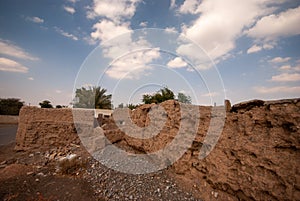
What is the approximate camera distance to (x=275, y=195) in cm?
251

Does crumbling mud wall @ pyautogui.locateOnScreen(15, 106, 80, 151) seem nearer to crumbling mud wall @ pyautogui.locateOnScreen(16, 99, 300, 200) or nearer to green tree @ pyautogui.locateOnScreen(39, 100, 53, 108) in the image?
crumbling mud wall @ pyautogui.locateOnScreen(16, 99, 300, 200)

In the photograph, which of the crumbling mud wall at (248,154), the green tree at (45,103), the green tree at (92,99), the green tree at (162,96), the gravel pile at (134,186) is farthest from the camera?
the green tree at (45,103)

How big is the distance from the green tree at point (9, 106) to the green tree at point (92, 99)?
13.1 metres

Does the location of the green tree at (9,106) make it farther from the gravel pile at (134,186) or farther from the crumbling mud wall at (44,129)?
the gravel pile at (134,186)

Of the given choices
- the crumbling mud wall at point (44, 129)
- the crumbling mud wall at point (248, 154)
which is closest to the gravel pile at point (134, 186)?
the crumbling mud wall at point (248, 154)

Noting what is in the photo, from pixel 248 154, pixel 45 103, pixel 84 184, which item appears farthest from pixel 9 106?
pixel 248 154

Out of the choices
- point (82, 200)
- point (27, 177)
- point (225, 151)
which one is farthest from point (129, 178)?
point (27, 177)

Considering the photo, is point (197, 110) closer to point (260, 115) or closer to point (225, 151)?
point (225, 151)

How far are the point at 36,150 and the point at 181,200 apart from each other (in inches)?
228

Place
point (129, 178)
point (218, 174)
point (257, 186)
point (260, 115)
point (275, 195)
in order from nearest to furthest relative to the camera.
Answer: point (275, 195)
point (257, 186)
point (260, 115)
point (218, 174)
point (129, 178)

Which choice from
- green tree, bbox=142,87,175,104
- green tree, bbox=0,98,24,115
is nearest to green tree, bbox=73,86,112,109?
green tree, bbox=142,87,175,104

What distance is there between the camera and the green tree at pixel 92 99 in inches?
815

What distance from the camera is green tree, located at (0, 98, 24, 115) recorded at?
1045 inches

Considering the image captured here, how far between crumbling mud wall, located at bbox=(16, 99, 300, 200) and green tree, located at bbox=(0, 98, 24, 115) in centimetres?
3048
